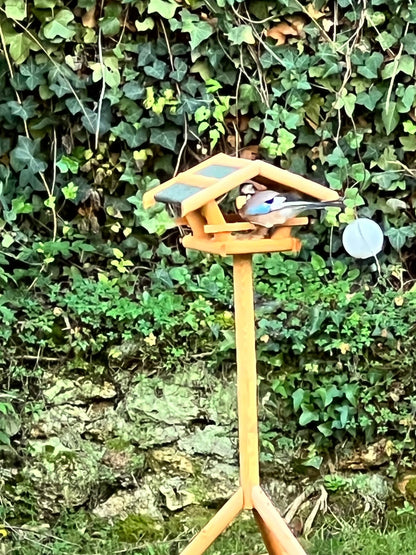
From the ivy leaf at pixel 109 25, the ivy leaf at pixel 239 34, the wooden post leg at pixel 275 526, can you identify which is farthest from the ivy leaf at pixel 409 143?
the wooden post leg at pixel 275 526

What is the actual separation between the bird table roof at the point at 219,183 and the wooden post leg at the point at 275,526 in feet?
2.25

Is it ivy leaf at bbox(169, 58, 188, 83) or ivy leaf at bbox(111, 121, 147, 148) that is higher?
ivy leaf at bbox(169, 58, 188, 83)

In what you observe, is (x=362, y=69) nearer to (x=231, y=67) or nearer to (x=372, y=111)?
(x=372, y=111)

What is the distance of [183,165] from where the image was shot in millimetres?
2930

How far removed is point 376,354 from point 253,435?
3.16 ft

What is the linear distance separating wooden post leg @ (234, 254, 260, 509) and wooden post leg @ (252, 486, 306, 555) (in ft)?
0.08

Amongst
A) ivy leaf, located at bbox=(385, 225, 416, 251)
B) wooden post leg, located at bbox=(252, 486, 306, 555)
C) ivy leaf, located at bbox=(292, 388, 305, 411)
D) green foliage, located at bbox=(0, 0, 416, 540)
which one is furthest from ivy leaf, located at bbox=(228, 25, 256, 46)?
wooden post leg, located at bbox=(252, 486, 306, 555)

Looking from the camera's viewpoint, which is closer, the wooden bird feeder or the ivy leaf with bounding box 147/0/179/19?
the wooden bird feeder

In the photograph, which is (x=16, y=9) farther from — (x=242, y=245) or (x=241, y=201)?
(x=242, y=245)

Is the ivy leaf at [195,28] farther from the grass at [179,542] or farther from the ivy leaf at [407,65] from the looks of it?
the grass at [179,542]

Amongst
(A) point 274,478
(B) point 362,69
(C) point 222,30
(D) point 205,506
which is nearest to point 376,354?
(A) point 274,478

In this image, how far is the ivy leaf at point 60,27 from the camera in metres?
2.75

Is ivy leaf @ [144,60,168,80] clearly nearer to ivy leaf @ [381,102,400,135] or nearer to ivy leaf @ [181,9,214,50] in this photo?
ivy leaf @ [181,9,214,50]

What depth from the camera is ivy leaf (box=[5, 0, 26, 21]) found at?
2.72m
